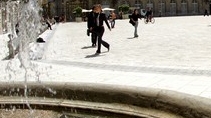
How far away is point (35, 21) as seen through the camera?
723cm

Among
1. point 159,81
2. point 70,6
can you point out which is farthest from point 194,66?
point 70,6

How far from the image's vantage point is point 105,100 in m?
5.41

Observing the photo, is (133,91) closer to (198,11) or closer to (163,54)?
(163,54)

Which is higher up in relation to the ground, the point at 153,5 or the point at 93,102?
the point at 153,5

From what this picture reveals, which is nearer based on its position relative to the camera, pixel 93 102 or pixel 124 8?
pixel 93 102

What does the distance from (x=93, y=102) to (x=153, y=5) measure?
6971 cm

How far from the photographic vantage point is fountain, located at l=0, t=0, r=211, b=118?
4637mm

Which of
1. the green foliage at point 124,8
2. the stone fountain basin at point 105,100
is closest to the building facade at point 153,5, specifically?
the green foliage at point 124,8

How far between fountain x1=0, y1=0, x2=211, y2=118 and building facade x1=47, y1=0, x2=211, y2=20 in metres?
65.5

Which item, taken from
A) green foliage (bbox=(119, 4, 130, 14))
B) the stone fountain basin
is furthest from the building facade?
the stone fountain basin

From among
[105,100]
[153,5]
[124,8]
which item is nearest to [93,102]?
[105,100]

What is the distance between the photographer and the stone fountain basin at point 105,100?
457cm

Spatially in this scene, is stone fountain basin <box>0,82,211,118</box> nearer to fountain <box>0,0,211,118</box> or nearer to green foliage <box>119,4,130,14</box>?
fountain <box>0,0,211,118</box>

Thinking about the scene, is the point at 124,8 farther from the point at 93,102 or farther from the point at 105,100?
the point at 105,100
